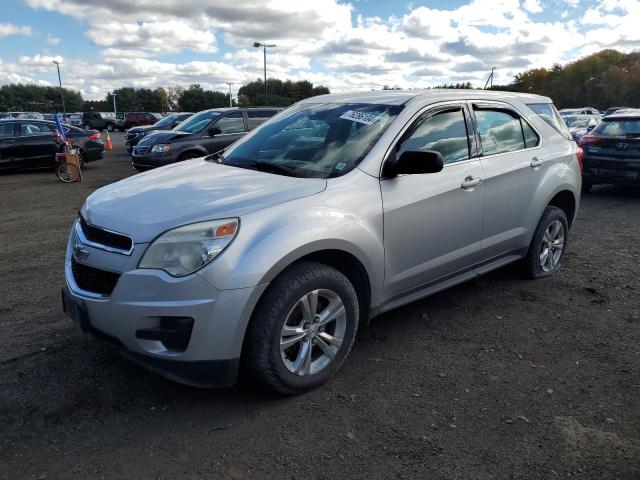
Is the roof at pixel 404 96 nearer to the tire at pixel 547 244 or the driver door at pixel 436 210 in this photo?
the driver door at pixel 436 210

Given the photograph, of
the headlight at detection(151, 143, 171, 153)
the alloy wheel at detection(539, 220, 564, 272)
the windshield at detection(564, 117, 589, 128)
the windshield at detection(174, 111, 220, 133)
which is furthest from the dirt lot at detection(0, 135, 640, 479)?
the windshield at detection(564, 117, 589, 128)

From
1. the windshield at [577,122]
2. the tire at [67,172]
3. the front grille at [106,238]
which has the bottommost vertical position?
the tire at [67,172]

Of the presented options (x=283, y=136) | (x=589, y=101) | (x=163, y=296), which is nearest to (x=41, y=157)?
(x=283, y=136)

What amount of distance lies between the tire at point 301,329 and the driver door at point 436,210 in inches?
18.1

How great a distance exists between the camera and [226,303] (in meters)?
2.61

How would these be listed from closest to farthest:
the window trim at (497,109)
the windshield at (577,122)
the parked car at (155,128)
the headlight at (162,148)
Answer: the window trim at (497,109)
the headlight at (162,148)
the parked car at (155,128)
the windshield at (577,122)

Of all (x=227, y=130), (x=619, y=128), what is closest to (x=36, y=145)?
(x=227, y=130)

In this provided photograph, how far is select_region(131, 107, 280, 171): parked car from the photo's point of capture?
11.0m

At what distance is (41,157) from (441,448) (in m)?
14.7

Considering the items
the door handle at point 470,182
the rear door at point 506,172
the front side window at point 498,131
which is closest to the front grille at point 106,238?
the door handle at point 470,182

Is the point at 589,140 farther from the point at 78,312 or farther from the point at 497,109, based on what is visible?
the point at 78,312

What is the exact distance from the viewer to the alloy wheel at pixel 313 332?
296 centimetres

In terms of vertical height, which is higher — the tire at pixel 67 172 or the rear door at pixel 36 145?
the rear door at pixel 36 145

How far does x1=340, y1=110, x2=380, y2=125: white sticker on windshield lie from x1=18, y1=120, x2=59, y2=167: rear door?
42.6 ft
